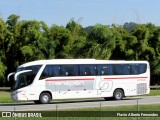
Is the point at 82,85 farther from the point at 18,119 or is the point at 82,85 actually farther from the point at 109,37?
the point at 109,37

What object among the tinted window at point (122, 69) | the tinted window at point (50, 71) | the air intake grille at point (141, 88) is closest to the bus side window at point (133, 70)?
the tinted window at point (122, 69)

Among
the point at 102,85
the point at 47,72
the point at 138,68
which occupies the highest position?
the point at 138,68

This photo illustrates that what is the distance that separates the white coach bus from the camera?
33500 mm

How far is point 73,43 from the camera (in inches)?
2731

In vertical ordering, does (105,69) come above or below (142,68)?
below

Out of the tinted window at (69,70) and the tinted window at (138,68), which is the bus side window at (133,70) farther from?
the tinted window at (69,70)

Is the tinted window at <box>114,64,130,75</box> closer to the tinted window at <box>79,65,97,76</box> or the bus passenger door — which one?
→ the bus passenger door

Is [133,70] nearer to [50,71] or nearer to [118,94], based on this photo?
[118,94]

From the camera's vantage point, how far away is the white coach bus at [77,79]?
3350 cm

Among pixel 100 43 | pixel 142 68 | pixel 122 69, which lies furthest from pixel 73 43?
pixel 122 69

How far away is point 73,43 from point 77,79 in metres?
34.6

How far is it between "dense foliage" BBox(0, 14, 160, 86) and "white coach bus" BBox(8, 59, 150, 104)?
2643cm

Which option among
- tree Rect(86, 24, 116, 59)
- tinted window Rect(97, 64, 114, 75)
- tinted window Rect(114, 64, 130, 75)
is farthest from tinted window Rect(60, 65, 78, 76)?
tree Rect(86, 24, 116, 59)

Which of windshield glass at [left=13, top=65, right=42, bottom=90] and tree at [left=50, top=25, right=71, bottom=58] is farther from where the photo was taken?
tree at [left=50, top=25, right=71, bottom=58]
